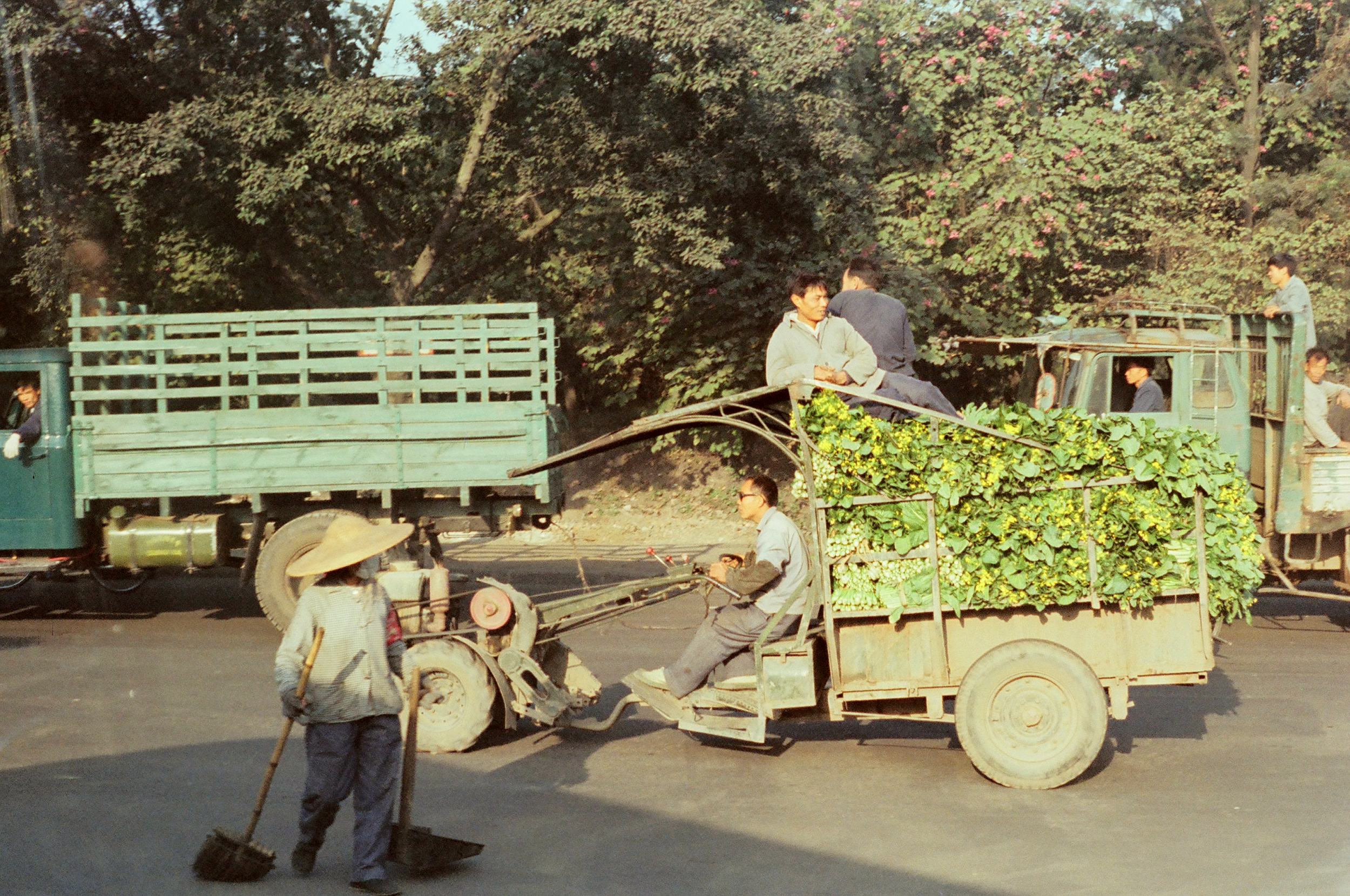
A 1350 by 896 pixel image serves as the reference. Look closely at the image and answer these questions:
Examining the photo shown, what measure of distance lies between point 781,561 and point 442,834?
226 cm

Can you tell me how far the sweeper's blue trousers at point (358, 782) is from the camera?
511cm

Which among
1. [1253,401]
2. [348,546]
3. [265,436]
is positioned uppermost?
[1253,401]

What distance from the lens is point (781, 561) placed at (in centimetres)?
690

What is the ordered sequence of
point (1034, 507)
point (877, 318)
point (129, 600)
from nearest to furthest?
1. point (1034, 507)
2. point (877, 318)
3. point (129, 600)

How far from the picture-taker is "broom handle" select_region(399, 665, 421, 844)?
5.26 meters

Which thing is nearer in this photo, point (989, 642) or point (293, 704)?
point (293, 704)

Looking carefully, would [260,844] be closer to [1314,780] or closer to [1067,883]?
[1067,883]

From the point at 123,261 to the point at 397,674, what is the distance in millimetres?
13014

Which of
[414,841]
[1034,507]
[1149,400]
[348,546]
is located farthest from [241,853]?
[1149,400]

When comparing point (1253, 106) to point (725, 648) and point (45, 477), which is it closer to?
point (725, 648)

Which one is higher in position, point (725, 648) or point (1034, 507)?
point (1034, 507)

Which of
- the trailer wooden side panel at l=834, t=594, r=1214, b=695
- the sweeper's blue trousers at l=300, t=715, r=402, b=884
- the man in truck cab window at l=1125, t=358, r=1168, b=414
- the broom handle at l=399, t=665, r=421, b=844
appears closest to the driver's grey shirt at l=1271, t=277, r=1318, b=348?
the man in truck cab window at l=1125, t=358, r=1168, b=414

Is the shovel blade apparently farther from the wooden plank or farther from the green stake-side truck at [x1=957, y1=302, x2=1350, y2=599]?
the green stake-side truck at [x1=957, y1=302, x2=1350, y2=599]

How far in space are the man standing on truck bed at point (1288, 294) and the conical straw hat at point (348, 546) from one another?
7.69 meters
